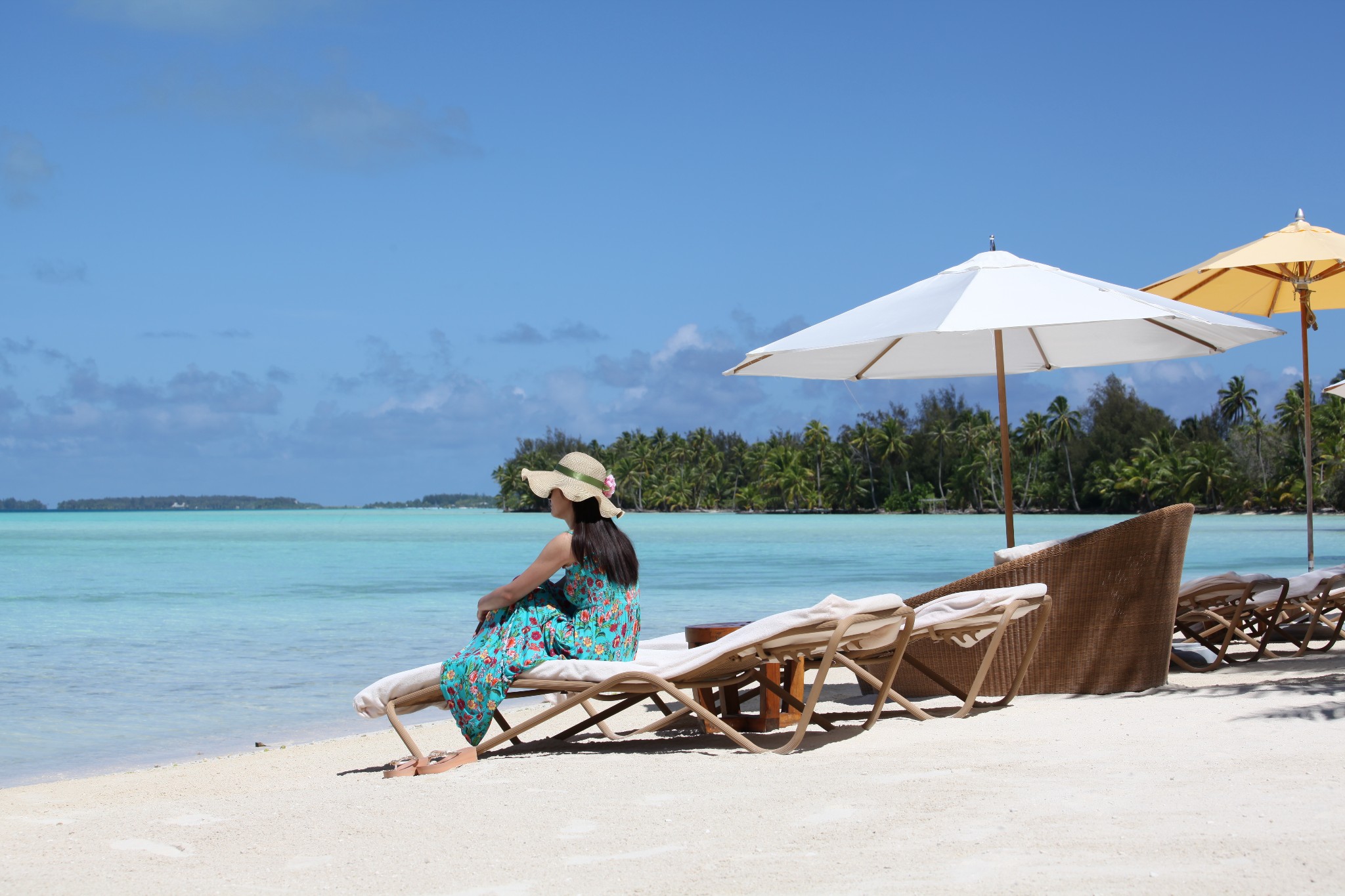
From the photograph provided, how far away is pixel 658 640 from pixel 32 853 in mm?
2563

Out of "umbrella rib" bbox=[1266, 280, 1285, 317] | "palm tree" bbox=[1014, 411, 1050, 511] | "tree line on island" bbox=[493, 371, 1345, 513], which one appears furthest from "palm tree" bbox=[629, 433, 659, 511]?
"umbrella rib" bbox=[1266, 280, 1285, 317]

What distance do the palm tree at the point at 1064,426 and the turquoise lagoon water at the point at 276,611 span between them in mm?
34528

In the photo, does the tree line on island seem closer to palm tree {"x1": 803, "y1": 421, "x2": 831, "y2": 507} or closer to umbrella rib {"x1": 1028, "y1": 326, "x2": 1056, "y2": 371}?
palm tree {"x1": 803, "y1": 421, "x2": 831, "y2": 507}

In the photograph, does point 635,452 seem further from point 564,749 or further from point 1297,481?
point 564,749

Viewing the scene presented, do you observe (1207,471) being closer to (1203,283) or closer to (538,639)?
(1203,283)

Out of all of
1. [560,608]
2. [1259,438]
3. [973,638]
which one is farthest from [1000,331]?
[1259,438]

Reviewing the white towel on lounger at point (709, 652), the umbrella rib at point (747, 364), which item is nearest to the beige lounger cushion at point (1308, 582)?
the white towel on lounger at point (709, 652)

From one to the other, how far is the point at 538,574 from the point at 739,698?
3.85ft

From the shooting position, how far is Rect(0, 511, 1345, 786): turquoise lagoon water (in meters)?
7.56

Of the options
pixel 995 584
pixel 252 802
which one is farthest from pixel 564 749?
pixel 995 584

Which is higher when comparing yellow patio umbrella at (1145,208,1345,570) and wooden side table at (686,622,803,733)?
yellow patio umbrella at (1145,208,1345,570)

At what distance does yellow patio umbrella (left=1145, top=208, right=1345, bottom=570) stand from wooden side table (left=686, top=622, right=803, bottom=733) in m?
3.85

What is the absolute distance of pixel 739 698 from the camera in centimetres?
489

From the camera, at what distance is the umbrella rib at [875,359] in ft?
22.2
